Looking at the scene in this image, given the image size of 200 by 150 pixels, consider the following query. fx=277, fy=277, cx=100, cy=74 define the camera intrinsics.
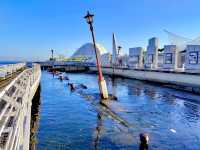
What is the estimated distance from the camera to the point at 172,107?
83.9ft

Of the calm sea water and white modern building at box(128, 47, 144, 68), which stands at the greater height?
white modern building at box(128, 47, 144, 68)

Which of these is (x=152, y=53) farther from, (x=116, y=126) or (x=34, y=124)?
(x=34, y=124)

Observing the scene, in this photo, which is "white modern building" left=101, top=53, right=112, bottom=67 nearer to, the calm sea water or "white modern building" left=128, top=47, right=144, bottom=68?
"white modern building" left=128, top=47, right=144, bottom=68

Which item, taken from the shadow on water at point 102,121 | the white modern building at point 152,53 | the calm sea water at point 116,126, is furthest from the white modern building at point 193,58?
the shadow on water at point 102,121

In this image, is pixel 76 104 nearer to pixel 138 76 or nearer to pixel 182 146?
pixel 182 146

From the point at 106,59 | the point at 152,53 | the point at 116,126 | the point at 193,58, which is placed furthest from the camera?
the point at 106,59

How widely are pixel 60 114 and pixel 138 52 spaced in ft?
167

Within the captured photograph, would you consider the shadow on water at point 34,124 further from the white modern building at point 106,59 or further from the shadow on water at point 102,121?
the white modern building at point 106,59

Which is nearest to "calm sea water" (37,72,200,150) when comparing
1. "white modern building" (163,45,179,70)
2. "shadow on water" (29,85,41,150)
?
"shadow on water" (29,85,41,150)

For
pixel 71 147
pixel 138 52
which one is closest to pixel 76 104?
pixel 71 147

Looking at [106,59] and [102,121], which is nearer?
[102,121]

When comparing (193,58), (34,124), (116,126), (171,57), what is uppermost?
(171,57)

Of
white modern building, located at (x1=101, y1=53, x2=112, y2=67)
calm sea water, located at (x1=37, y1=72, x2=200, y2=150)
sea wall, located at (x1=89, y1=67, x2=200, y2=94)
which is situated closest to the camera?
calm sea water, located at (x1=37, y1=72, x2=200, y2=150)

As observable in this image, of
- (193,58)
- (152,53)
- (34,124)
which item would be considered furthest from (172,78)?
(34,124)
